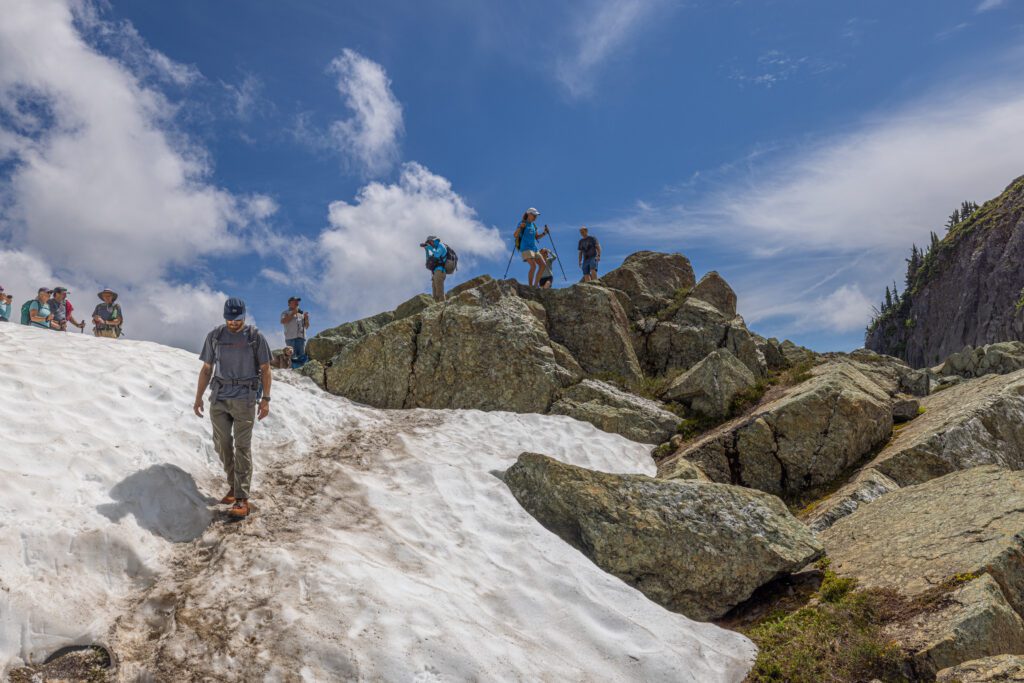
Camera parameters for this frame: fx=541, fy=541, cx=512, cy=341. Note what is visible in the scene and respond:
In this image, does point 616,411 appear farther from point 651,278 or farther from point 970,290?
point 970,290

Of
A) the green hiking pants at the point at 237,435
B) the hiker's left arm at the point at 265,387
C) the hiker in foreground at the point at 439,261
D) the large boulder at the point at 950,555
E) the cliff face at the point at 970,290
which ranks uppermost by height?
the cliff face at the point at 970,290

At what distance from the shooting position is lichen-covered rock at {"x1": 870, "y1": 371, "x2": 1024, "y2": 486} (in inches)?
430

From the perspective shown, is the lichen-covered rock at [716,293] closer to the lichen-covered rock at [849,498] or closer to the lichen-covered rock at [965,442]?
the lichen-covered rock at [965,442]

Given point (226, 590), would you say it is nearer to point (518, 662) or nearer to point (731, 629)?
point (518, 662)

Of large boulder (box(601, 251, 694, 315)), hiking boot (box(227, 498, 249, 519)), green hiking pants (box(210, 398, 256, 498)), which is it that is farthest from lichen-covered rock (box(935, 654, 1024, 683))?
large boulder (box(601, 251, 694, 315))

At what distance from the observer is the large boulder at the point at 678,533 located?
797 cm

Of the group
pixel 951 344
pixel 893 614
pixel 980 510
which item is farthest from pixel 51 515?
pixel 951 344

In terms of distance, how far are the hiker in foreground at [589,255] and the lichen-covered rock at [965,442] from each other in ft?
43.7

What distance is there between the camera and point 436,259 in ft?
65.5

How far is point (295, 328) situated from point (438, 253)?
5.72 m

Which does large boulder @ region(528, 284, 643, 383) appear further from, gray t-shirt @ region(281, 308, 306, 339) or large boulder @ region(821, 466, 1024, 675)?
large boulder @ region(821, 466, 1024, 675)

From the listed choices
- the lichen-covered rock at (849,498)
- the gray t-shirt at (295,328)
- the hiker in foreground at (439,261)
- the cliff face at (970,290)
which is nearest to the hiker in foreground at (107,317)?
the gray t-shirt at (295,328)

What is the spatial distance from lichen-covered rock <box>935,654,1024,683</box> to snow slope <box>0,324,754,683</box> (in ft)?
6.97

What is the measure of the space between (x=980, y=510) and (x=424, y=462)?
9.16 meters
